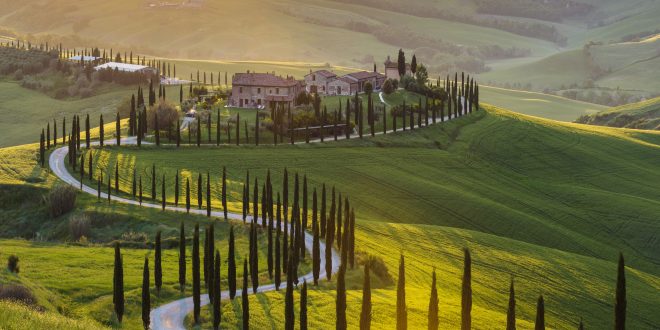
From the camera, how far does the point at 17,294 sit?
6362 centimetres

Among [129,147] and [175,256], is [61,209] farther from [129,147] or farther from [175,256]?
[129,147]

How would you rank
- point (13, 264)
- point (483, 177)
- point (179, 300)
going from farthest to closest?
point (483, 177) → point (13, 264) → point (179, 300)

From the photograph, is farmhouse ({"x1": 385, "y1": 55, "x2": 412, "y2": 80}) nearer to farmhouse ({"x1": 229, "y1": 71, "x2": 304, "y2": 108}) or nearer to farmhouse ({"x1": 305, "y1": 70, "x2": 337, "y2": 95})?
farmhouse ({"x1": 305, "y1": 70, "x2": 337, "y2": 95})

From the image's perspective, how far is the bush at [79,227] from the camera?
9788cm

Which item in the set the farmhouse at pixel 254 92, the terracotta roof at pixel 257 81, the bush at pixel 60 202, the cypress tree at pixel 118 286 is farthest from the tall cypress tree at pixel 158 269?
the terracotta roof at pixel 257 81

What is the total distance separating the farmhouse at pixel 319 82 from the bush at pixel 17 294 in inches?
5052

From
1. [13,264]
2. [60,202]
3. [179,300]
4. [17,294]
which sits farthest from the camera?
[60,202]

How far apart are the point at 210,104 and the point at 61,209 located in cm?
7281

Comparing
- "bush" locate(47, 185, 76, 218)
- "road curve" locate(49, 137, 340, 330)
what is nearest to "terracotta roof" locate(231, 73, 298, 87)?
"road curve" locate(49, 137, 340, 330)

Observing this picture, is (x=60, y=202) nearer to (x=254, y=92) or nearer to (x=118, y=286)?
(x=118, y=286)

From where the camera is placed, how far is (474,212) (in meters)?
124

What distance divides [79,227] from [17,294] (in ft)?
115

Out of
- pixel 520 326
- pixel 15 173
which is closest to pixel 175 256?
pixel 520 326

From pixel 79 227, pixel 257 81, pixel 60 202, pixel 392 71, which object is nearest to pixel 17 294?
pixel 79 227
